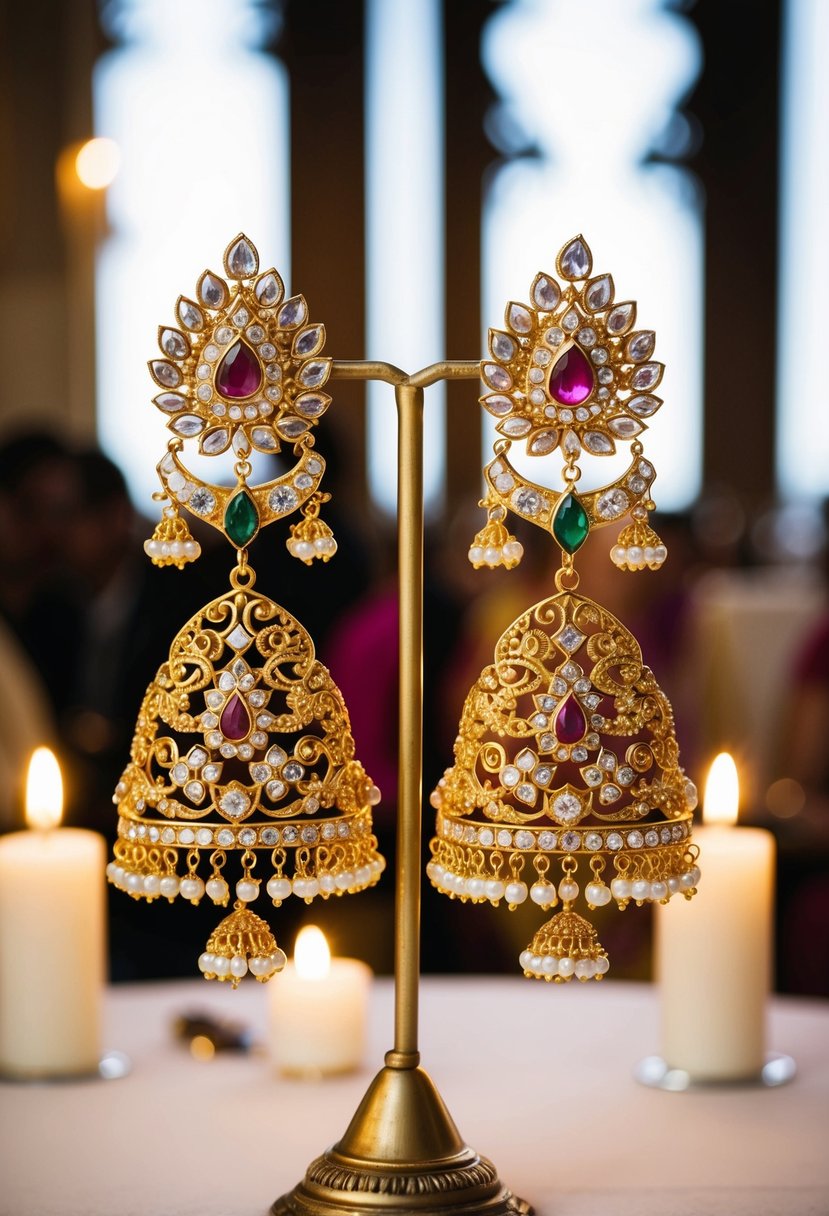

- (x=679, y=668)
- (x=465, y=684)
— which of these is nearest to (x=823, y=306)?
(x=679, y=668)

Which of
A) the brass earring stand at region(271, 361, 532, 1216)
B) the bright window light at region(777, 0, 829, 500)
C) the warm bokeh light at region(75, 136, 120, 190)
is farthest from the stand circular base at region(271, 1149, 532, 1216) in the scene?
the bright window light at region(777, 0, 829, 500)

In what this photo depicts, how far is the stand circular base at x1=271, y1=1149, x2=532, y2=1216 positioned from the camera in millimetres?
745

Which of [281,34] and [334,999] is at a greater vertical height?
[281,34]

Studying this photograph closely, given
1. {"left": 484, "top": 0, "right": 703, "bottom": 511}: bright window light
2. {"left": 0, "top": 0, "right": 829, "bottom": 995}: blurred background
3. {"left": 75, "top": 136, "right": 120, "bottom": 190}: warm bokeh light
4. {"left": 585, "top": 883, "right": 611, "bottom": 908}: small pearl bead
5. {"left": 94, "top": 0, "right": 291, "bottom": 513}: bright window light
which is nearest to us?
{"left": 585, "top": 883, "right": 611, "bottom": 908}: small pearl bead

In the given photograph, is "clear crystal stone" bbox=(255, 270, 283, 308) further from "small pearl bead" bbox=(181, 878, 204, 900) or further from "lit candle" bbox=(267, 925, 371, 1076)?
"lit candle" bbox=(267, 925, 371, 1076)

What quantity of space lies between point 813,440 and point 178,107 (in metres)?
3.61

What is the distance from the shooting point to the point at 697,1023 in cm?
102

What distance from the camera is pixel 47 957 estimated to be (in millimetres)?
1009

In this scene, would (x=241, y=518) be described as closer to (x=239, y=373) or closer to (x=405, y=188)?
(x=239, y=373)

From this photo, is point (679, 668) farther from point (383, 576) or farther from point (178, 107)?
point (178, 107)

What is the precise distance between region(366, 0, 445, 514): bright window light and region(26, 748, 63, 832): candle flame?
7.27 metres

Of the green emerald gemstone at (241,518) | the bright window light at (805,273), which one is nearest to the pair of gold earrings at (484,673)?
the green emerald gemstone at (241,518)

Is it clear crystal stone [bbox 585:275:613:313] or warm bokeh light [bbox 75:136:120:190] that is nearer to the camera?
clear crystal stone [bbox 585:275:613:313]

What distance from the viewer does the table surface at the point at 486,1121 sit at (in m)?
0.81
